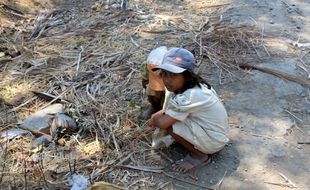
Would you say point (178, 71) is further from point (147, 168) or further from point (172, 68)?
point (147, 168)

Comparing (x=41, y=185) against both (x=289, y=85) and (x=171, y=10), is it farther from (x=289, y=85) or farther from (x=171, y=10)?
(x=171, y=10)

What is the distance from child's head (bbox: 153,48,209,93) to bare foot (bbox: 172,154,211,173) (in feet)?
1.56

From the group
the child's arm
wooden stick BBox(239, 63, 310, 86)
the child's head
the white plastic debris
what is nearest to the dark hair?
the child's head

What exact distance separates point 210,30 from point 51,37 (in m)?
1.66

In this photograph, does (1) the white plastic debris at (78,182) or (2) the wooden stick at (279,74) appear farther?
(2) the wooden stick at (279,74)

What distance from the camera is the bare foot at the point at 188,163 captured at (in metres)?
3.46

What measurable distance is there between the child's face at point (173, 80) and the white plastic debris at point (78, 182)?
806mm

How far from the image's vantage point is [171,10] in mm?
6035

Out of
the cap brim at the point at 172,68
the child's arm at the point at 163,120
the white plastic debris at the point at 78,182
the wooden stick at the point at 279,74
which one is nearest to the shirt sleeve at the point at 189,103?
the child's arm at the point at 163,120

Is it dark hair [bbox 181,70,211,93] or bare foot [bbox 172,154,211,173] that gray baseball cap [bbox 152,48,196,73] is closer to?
dark hair [bbox 181,70,211,93]

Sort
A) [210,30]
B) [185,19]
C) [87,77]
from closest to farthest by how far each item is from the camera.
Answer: [87,77] → [210,30] → [185,19]

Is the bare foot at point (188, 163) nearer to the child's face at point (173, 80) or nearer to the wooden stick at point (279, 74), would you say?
the child's face at point (173, 80)

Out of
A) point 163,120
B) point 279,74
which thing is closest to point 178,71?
point 163,120

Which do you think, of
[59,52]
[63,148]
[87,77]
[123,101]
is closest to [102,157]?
[63,148]
